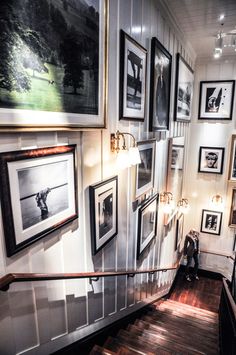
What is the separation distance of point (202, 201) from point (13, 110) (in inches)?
209

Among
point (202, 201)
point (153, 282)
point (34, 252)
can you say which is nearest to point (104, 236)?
point (34, 252)

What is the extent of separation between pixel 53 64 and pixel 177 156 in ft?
11.3

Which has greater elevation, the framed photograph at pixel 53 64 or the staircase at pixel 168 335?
the framed photograph at pixel 53 64

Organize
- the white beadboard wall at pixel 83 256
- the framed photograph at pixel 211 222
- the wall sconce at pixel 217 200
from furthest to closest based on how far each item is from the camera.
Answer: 1. the framed photograph at pixel 211 222
2. the wall sconce at pixel 217 200
3. the white beadboard wall at pixel 83 256

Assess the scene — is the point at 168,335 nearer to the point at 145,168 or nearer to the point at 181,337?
the point at 181,337

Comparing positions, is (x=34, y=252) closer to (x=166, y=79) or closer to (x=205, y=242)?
(x=166, y=79)

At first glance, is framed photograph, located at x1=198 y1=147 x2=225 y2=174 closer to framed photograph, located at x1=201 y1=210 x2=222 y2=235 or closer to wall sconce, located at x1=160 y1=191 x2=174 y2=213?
framed photograph, located at x1=201 y1=210 x2=222 y2=235

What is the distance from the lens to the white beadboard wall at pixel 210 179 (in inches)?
199

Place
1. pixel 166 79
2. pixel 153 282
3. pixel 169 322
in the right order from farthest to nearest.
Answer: pixel 153 282, pixel 169 322, pixel 166 79

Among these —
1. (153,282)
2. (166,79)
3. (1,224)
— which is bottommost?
(153,282)

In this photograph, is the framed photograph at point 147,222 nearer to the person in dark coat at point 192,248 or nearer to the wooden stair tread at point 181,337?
the wooden stair tread at point 181,337

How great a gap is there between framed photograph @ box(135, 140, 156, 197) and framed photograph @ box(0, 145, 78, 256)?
1.16 metres

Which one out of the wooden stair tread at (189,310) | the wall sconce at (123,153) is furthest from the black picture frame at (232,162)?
the wall sconce at (123,153)

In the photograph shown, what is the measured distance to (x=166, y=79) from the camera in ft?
10.2
